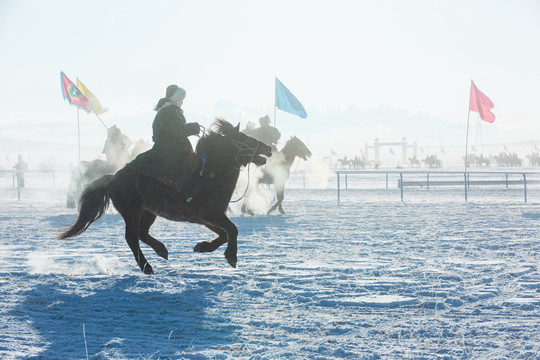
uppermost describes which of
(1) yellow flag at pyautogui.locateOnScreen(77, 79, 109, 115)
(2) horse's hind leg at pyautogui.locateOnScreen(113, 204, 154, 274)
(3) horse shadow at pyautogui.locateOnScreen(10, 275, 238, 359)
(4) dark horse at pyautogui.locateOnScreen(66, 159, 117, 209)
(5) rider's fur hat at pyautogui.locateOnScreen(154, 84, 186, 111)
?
(1) yellow flag at pyautogui.locateOnScreen(77, 79, 109, 115)

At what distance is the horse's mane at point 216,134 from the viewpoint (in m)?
6.27

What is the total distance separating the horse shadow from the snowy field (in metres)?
0.01

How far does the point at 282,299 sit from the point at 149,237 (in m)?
2.19

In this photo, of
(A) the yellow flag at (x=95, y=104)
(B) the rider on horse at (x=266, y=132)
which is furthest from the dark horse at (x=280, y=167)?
(A) the yellow flag at (x=95, y=104)

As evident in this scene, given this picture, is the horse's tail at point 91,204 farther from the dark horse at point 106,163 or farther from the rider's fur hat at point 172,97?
the dark horse at point 106,163

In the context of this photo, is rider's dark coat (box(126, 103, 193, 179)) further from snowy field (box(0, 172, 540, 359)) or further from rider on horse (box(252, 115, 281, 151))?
rider on horse (box(252, 115, 281, 151))

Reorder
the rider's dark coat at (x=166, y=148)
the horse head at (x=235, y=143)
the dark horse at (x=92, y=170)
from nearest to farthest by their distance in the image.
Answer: the rider's dark coat at (x=166, y=148) → the horse head at (x=235, y=143) → the dark horse at (x=92, y=170)

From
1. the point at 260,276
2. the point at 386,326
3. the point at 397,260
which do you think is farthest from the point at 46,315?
the point at 397,260

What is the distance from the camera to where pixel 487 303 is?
4.86 m

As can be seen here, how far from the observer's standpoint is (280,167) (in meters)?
14.3

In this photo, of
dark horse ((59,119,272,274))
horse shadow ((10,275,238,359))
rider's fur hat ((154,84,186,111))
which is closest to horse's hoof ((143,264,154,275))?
dark horse ((59,119,272,274))

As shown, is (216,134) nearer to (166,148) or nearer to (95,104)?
(166,148)

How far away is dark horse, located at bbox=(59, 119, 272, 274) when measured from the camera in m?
6.03

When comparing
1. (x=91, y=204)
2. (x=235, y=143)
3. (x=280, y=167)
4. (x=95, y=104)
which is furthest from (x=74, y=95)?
(x=235, y=143)
